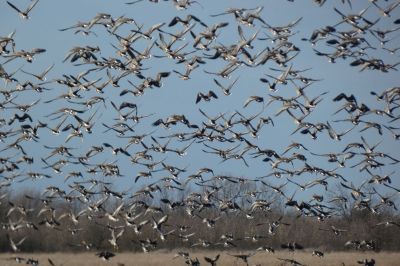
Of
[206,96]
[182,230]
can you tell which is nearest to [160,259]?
[182,230]

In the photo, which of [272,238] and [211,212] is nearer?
[211,212]

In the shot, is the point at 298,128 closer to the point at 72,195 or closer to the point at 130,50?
the point at 130,50

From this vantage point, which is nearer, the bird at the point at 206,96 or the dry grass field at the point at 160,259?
the bird at the point at 206,96

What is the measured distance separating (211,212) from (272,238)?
34.5 ft

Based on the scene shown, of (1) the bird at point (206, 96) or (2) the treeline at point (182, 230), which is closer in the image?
(1) the bird at point (206, 96)

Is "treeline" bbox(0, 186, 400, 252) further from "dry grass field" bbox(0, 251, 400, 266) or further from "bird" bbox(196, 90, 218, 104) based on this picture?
"bird" bbox(196, 90, 218, 104)

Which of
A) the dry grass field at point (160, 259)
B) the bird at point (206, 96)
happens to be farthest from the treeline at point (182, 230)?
the bird at point (206, 96)

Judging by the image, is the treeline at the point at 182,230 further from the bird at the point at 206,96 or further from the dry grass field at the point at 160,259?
the bird at the point at 206,96

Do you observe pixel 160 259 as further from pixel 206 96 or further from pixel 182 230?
pixel 206 96

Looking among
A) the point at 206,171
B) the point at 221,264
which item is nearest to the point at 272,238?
the point at 221,264

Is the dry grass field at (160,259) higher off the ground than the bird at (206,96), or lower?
lower

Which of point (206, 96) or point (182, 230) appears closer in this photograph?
point (206, 96)

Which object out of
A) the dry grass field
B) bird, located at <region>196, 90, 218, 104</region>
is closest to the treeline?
the dry grass field

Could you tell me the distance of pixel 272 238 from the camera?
2121 inches
